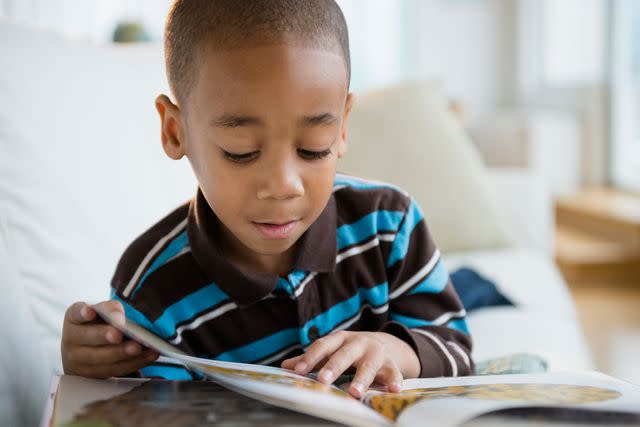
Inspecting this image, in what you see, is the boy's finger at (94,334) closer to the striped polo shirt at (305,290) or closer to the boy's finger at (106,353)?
the boy's finger at (106,353)

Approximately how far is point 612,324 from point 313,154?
7.36 ft

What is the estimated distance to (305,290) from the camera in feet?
2.71

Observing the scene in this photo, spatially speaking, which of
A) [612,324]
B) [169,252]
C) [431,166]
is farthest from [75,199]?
[612,324]

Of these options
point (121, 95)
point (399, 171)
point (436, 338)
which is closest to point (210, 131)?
point (436, 338)

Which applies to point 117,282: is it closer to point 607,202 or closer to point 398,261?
point 398,261

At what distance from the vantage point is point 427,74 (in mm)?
5121

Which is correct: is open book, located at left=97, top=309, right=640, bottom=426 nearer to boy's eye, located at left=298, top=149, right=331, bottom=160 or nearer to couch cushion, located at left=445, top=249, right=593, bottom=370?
boy's eye, located at left=298, top=149, right=331, bottom=160

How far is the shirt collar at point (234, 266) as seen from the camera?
2.63 feet

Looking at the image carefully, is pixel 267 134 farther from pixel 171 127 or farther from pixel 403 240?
pixel 403 240

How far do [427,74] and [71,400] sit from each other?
4792 mm

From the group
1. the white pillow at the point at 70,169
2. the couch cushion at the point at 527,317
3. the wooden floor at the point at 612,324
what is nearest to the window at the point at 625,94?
the wooden floor at the point at 612,324

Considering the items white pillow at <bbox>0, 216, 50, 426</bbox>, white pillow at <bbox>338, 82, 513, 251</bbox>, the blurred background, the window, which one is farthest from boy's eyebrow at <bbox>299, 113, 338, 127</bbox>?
the window

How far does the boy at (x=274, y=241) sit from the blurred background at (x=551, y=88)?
3.56 feet

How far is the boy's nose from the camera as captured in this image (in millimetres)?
631
